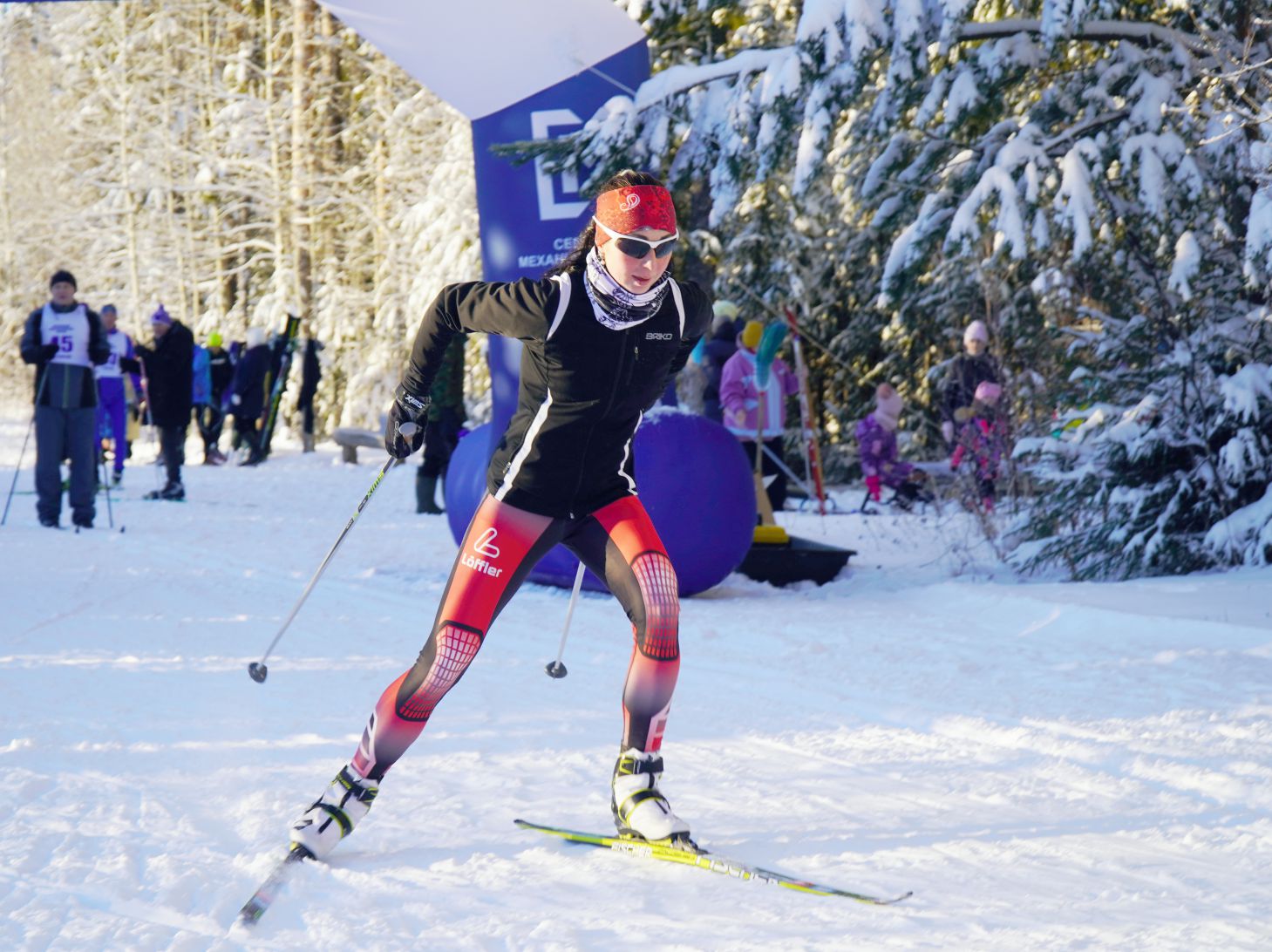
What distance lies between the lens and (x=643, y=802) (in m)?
4.01

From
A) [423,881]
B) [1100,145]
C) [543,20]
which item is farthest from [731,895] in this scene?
[543,20]

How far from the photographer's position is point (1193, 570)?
28.3ft

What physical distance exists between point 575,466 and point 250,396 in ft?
56.4

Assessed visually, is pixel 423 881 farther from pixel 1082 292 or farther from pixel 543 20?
pixel 1082 292

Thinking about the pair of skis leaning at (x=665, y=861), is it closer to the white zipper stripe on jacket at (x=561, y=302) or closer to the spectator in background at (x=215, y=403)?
the white zipper stripe on jacket at (x=561, y=302)

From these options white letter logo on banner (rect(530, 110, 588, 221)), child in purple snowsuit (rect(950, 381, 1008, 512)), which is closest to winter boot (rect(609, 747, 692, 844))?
white letter logo on banner (rect(530, 110, 588, 221))

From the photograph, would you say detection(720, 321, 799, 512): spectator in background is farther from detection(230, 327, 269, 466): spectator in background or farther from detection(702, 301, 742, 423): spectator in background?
detection(230, 327, 269, 466): spectator in background

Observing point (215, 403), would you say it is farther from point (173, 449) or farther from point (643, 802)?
point (643, 802)

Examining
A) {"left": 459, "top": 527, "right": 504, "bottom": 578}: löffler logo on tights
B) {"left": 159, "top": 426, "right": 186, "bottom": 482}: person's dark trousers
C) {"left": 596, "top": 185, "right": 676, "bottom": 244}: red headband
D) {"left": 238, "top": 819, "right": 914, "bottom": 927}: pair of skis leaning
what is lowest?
{"left": 238, "top": 819, "right": 914, "bottom": 927}: pair of skis leaning

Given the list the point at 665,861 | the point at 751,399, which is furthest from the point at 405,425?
the point at 751,399

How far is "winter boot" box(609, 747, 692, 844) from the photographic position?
13.0ft

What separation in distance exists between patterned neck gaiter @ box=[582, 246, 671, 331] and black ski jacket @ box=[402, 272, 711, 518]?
0.02 meters

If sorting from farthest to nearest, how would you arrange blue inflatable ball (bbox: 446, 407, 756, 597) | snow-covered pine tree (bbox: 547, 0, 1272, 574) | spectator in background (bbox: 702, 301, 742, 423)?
spectator in background (bbox: 702, 301, 742, 423)
blue inflatable ball (bbox: 446, 407, 756, 597)
snow-covered pine tree (bbox: 547, 0, 1272, 574)

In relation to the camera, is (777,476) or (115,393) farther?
(115,393)
